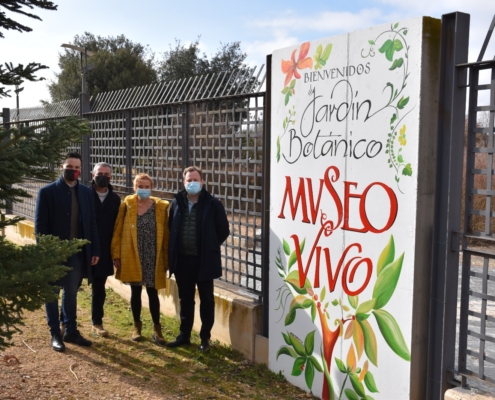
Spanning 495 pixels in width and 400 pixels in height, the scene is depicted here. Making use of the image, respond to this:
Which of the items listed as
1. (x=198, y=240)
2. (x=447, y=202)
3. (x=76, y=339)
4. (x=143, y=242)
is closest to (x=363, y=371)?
(x=447, y=202)

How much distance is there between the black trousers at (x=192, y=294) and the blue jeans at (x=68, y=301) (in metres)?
1.04

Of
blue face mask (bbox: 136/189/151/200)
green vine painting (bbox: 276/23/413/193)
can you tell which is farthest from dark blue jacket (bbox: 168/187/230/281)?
green vine painting (bbox: 276/23/413/193)

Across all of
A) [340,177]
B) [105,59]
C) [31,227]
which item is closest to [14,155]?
[340,177]

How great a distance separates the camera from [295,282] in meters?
4.97

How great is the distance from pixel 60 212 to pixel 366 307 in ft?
10.5

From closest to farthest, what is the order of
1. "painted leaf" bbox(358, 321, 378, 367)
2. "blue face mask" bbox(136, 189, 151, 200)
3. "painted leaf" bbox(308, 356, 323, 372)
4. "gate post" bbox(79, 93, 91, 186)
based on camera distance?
"painted leaf" bbox(358, 321, 378, 367) < "painted leaf" bbox(308, 356, 323, 372) < "blue face mask" bbox(136, 189, 151, 200) < "gate post" bbox(79, 93, 91, 186)

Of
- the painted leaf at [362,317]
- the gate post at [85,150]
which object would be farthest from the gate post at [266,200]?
the gate post at [85,150]

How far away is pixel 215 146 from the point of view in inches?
246

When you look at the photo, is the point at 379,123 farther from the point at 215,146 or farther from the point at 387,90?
the point at 215,146

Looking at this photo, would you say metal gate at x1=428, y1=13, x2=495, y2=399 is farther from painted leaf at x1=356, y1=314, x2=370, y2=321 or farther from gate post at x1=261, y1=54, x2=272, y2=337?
gate post at x1=261, y1=54, x2=272, y2=337

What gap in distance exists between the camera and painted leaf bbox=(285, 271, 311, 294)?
15.9 feet

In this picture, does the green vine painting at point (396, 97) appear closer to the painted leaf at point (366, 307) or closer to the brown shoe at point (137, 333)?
the painted leaf at point (366, 307)

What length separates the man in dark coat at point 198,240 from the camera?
5582mm

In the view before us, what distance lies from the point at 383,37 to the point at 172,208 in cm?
276
